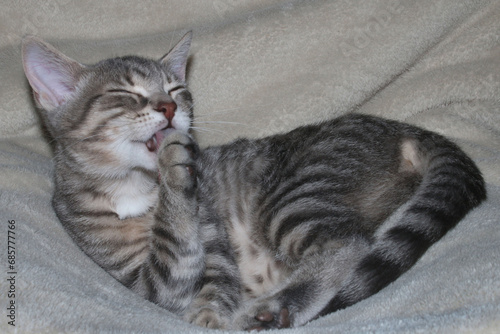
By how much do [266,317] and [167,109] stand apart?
26.7 inches

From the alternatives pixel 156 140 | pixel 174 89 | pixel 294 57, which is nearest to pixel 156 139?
pixel 156 140

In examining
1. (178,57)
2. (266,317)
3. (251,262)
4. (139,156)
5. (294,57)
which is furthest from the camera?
(294,57)

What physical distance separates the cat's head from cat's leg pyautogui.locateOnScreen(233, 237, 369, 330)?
20.8 inches

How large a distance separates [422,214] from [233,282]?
2.07 feet

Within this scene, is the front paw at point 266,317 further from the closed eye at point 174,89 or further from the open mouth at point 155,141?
the closed eye at point 174,89

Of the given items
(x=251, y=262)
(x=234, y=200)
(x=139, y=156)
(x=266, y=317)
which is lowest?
(x=251, y=262)

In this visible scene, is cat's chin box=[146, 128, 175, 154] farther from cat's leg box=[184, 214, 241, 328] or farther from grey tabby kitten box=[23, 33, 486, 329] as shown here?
cat's leg box=[184, 214, 241, 328]

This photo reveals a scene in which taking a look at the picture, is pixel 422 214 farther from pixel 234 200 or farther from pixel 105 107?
pixel 105 107

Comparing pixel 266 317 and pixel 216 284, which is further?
pixel 216 284

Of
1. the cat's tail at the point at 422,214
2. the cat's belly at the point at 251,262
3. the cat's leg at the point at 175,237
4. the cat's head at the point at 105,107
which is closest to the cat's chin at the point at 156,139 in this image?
the cat's head at the point at 105,107

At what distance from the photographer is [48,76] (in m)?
1.76

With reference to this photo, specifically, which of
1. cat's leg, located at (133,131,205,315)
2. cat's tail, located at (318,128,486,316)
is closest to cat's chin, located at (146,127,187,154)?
cat's leg, located at (133,131,205,315)

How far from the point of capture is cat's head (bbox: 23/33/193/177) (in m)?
1.64

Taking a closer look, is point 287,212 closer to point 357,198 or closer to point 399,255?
point 357,198
